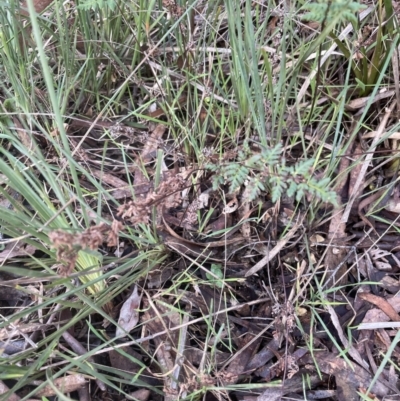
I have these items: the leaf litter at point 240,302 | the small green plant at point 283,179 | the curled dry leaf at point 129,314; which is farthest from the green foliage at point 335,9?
the curled dry leaf at point 129,314

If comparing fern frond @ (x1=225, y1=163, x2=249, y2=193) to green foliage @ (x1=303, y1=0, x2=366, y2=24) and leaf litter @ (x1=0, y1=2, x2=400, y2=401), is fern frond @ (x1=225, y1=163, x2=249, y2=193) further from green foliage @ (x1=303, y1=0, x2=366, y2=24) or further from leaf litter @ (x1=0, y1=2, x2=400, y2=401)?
green foliage @ (x1=303, y1=0, x2=366, y2=24)

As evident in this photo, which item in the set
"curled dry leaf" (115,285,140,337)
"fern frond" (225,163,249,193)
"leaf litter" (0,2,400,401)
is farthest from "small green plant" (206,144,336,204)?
"curled dry leaf" (115,285,140,337)

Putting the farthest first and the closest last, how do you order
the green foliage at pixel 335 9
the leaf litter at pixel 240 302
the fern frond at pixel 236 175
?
the leaf litter at pixel 240 302 < the fern frond at pixel 236 175 < the green foliage at pixel 335 9

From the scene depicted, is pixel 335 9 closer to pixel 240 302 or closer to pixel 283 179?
pixel 283 179

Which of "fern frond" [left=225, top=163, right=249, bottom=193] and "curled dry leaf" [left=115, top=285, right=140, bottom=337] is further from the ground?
"fern frond" [left=225, top=163, right=249, bottom=193]

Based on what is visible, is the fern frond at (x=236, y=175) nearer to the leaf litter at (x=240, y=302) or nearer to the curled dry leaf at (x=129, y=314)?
the leaf litter at (x=240, y=302)

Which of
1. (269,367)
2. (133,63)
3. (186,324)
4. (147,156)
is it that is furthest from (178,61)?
(269,367)

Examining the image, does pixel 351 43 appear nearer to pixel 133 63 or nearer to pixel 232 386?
pixel 133 63

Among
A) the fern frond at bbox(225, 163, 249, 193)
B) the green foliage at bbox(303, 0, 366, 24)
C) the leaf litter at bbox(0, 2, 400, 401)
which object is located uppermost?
the green foliage at bbox(303, 0, 366, 24)
